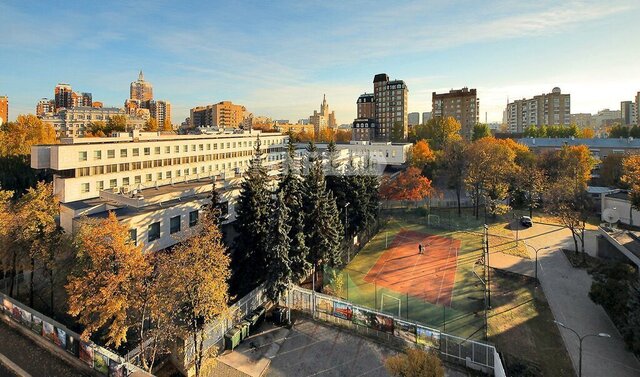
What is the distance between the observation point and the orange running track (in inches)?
1176

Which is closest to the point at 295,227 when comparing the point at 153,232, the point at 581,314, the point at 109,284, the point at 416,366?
the point at 153,232

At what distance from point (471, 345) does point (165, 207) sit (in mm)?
24629

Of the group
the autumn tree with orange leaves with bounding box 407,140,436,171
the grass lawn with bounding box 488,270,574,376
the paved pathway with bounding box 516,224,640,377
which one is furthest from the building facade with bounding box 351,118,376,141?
the grass lawn with bounding box 488,270,574,376

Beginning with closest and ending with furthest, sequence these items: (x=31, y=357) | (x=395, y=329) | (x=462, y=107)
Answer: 1. (x=31, y=357)
2. (x=395, y=329)
3. (x=462, y=107)

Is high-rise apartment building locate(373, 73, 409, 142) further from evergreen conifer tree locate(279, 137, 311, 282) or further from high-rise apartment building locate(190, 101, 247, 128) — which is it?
evergreen conifer tree locate(279, 137, 311, 282)

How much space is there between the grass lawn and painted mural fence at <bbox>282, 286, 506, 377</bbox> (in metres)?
1.93

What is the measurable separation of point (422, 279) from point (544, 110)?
14054 cm

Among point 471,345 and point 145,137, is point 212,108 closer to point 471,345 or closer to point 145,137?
point 145,137

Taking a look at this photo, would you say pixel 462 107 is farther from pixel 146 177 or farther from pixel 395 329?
pixel 395 329

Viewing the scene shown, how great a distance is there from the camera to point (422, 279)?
3212 cm

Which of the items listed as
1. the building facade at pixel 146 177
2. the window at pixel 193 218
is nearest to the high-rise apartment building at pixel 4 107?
the building facade at pixel 146 177

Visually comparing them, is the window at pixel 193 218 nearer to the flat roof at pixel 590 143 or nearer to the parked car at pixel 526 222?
the parked car at pixel 526 222

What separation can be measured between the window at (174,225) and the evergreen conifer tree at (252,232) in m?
6.47

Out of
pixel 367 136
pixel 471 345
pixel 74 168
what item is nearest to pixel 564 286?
pixel 471 345
